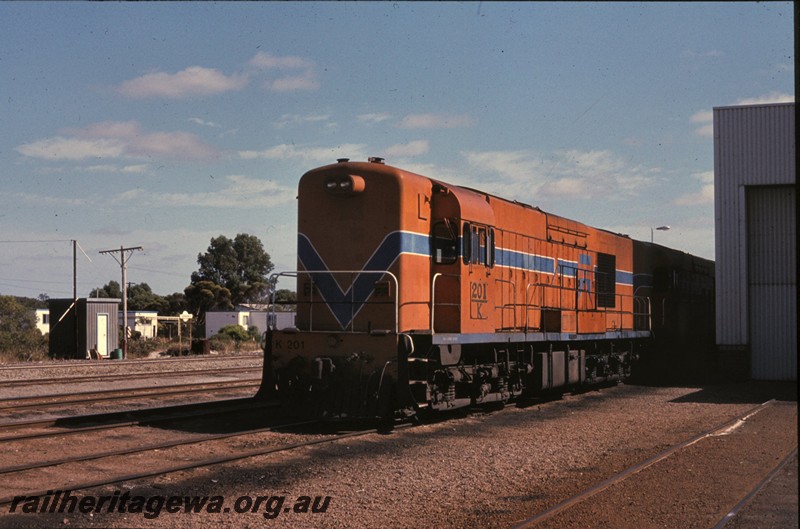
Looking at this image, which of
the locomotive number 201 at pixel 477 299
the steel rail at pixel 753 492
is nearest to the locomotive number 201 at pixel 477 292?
the locomotive number 201 at pixel 477 299

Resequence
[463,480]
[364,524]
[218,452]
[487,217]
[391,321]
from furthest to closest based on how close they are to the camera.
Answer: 1. [487,217]
2. [391,321]
3. [218,452]
4. [463,480]
5. [364,524]

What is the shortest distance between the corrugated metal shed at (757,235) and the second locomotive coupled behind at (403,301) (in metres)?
9.93

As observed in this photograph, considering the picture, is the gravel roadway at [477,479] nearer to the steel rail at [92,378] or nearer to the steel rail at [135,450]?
the steel rail at [135,450]

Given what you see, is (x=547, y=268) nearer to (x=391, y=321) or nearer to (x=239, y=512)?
(x=391, y=321)

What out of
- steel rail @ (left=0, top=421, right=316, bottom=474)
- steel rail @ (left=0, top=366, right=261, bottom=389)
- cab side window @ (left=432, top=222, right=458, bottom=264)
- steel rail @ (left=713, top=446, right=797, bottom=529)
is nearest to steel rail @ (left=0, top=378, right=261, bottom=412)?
steel rail @ (left=0, top=366, right=261, bottom=389)

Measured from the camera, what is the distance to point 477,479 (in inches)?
346

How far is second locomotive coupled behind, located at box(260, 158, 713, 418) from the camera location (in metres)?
12.1

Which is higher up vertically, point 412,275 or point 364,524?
point 412,275

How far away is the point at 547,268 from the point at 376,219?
18.9 ft

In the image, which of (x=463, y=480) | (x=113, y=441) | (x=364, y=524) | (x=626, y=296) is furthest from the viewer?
(x=626, y=296)

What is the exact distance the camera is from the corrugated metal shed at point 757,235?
897 inches

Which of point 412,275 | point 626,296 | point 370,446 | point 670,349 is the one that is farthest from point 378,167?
point 670,349

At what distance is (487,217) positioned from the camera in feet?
46.3

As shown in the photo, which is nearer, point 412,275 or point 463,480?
point 463,480
